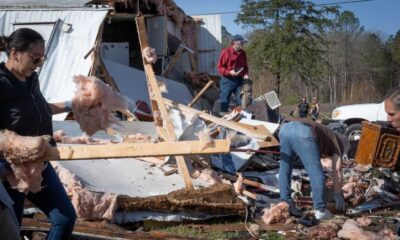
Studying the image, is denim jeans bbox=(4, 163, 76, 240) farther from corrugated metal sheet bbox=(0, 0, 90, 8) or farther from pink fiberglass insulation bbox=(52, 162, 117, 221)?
corrugated metal sheet bbox=(0, 0, 90, 8)

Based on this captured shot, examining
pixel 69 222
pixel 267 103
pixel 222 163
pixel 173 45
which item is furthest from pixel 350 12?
pixel 69 222

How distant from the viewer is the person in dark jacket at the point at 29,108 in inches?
139

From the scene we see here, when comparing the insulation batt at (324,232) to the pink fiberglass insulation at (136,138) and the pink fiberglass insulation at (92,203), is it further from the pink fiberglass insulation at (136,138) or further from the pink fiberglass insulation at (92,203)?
the pink fiberglass insulation at (136,138)

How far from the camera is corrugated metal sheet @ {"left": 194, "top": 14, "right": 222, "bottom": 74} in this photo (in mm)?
18359

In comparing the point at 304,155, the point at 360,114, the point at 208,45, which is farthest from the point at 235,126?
the point at 208,45

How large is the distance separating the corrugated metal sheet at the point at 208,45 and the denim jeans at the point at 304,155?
11.5 m

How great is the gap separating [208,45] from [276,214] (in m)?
12.3

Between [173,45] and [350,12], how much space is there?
3493 centimetres

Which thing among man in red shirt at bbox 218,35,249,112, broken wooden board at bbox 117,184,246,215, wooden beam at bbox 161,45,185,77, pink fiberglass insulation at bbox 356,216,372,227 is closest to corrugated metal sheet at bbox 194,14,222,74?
wooden beam at bbox 161,45,185,77

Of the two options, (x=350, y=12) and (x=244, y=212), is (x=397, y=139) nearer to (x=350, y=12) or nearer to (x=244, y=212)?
(x=244, y=212)

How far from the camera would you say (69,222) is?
12.3ft

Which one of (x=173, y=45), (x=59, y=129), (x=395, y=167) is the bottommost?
(x=395, y=167)

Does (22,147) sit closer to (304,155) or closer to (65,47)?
(304,155)

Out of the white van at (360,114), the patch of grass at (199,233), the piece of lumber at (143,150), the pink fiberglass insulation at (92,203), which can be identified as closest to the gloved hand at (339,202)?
the patch of grass at (199,233)
